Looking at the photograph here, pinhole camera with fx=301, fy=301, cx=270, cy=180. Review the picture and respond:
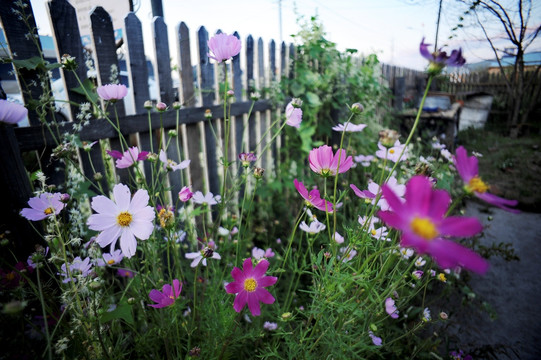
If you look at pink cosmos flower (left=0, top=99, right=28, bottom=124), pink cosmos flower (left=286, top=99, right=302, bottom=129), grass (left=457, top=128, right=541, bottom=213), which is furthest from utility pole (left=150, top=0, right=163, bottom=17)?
grass (left=457, top=128, right=541, bottom=213)

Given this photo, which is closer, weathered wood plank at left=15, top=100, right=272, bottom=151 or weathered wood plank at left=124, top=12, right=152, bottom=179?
weathered wood plank at left=15, top=100, right=272, bottom=151

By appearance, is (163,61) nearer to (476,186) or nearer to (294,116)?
(294,116)

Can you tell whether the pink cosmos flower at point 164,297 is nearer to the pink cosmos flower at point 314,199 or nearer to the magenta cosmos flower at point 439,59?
the pink cosmos flower at point 314,199

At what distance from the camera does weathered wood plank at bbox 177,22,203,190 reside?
201cm

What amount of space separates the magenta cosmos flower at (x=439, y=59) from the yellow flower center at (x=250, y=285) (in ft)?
2.14

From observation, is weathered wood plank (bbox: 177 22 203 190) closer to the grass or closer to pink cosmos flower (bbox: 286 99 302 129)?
pink cosmos flower (bbox: 286 99 302 129)

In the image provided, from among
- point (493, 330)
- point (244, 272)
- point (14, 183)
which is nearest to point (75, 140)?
point (14, 183)

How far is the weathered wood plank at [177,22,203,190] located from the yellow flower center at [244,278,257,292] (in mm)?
1415

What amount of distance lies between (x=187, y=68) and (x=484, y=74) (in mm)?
11180

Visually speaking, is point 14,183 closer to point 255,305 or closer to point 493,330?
point 255,305

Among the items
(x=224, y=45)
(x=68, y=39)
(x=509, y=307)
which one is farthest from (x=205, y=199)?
(x=509, y=307)

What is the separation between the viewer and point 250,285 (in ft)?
2.70

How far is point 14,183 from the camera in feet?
4.08

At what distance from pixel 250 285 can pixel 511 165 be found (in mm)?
5205
